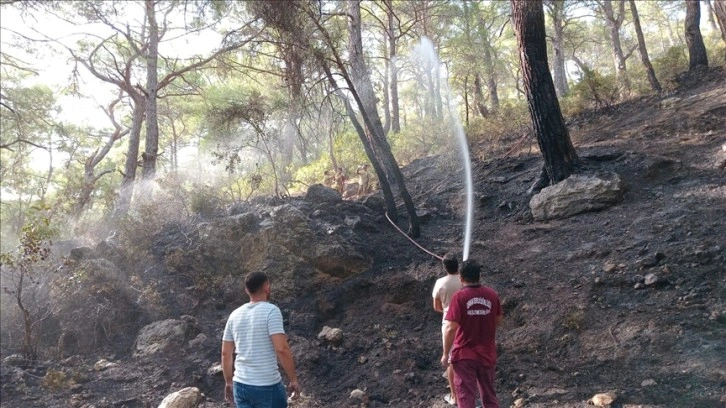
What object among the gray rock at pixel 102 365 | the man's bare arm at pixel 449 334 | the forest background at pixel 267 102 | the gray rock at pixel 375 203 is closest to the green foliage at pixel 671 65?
the forest background at pixel 267 102

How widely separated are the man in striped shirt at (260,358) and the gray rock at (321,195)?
21.6 feet

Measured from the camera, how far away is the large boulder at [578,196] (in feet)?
23.5

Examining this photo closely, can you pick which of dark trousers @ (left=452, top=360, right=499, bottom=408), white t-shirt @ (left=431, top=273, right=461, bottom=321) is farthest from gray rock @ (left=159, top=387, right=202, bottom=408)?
dark trousers @ (left=452, top=360, right=499, bottom=408)

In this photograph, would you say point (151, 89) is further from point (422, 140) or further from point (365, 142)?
point (422, 140)

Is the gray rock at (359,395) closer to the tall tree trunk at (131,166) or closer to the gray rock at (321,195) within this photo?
the gray rock at (321,195)

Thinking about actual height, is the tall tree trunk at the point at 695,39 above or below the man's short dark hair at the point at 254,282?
above

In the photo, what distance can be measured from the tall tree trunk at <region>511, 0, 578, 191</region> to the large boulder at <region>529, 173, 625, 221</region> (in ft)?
1.03

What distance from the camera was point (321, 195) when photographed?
33.3 ft

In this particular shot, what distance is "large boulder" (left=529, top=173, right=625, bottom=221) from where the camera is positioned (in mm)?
7156

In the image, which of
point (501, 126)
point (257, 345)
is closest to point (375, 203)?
point (501, 126)

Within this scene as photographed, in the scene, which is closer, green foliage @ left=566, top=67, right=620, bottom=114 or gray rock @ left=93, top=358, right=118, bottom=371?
gray rock @ left=93, top=358, right=118, bottom=371

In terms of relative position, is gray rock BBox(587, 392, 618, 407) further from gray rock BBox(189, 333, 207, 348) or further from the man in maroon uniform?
gray rock BBox(189, 333, 207, 348)

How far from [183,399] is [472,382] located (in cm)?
333

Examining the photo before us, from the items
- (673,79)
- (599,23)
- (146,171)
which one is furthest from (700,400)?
(599,23)
